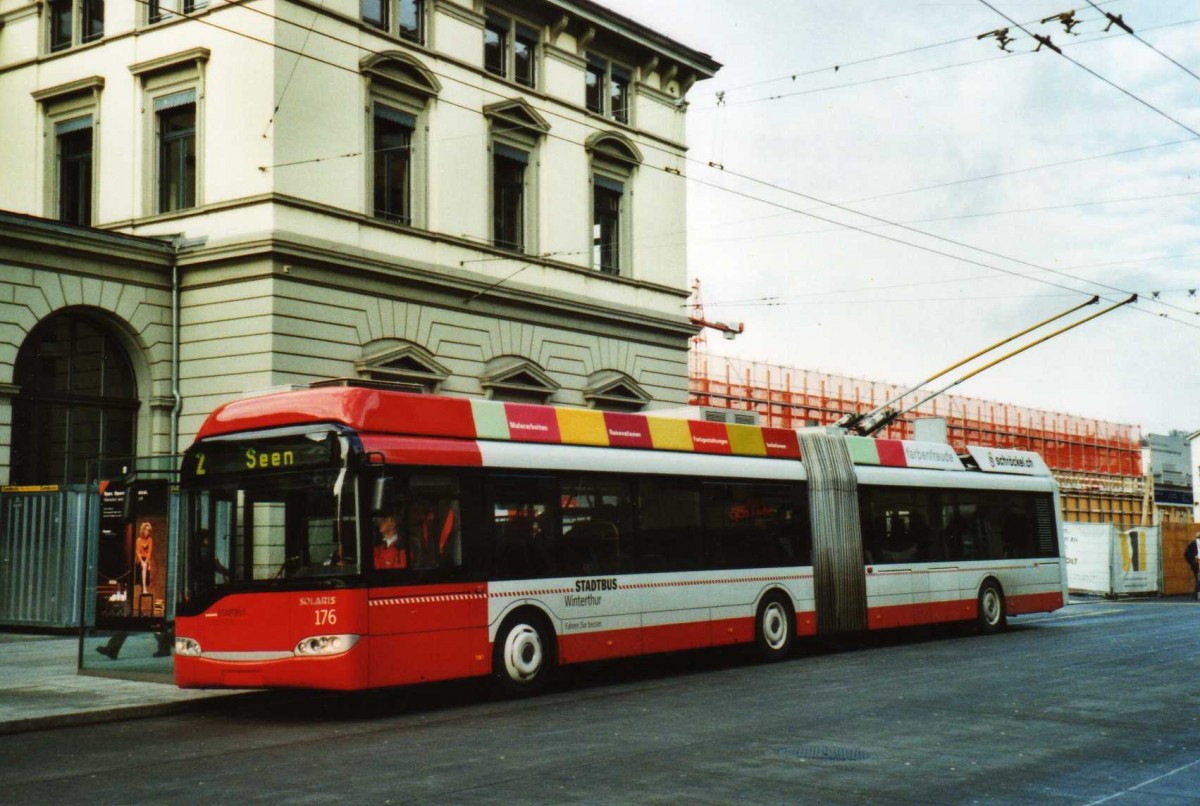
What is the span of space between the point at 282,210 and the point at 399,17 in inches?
200

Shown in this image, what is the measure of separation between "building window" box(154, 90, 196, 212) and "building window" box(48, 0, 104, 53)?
260 cm

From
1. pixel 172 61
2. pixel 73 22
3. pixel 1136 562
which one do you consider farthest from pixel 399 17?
pixel 1136 562

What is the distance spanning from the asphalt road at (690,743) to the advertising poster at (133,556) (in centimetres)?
227

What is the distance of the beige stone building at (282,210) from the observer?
2256 centimetres

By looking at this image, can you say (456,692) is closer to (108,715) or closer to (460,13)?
(108,715)

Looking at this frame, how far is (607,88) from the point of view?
99.3ft

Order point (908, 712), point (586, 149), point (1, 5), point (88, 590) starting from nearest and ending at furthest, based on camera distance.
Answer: point (908, 712) → point (88, 590) → point (1, 5) → point (586, 149)

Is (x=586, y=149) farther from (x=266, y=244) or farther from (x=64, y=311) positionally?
(x=64, y=311)

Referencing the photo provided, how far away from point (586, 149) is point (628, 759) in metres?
21.6

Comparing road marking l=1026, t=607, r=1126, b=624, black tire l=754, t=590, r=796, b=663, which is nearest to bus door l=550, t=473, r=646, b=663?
black tire l=754, t=590, r=796, b=663

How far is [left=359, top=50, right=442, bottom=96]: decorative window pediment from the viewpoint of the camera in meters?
24.4

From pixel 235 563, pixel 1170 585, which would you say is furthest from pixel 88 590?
pixel 1170 585

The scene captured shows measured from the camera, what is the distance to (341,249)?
2347 centimetres

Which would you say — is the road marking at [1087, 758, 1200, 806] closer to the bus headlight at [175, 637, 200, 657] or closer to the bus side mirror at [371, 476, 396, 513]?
the bus side mirror at [371, 476, 396, 513]
